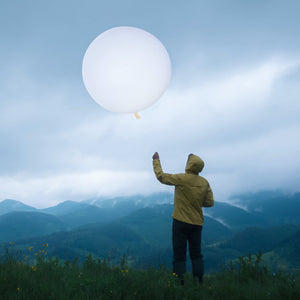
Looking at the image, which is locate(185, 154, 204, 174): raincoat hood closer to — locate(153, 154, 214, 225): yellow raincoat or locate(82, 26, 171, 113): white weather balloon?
locate(153, 154, 214, 225): yellow raincoat

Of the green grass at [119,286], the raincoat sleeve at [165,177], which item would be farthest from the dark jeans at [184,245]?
the raincoat sleeve at [165,177]

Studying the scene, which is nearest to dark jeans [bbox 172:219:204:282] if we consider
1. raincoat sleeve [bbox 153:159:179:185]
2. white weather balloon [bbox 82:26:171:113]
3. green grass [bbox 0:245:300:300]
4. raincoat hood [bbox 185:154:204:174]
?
green grass [bbox 0:245:300:300]

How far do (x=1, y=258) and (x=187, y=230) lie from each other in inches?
183

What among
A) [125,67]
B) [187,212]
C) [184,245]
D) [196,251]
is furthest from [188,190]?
[125,67]

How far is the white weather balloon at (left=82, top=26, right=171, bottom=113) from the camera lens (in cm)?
454

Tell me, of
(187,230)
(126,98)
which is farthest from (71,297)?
(126,98)

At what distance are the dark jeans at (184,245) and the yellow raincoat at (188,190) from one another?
0.16 metres

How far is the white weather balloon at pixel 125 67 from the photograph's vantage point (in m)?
4.54

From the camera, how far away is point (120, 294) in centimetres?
396

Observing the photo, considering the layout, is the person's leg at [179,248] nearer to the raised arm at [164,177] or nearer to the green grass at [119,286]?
the green grass at [119,286]

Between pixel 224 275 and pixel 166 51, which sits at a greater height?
pixel 166 51

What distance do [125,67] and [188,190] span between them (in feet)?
9.53

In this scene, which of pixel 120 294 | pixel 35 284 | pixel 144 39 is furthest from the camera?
pixel 144 39

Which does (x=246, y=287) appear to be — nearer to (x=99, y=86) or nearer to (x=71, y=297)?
(x=71, y=297)
